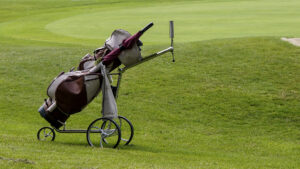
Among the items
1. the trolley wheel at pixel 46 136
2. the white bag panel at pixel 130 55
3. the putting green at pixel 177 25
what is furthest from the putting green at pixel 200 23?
the white bag panel at pixel 130 55

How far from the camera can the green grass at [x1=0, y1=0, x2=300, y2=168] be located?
9836 millimetres

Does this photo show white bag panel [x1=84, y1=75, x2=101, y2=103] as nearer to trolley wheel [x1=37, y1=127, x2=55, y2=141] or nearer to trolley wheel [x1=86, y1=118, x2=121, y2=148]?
trolley wheel [x1=86, y1=118, x2=121, y2=148]

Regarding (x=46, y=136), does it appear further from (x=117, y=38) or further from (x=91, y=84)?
(x=117, y=38)

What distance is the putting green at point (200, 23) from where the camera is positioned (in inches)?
985

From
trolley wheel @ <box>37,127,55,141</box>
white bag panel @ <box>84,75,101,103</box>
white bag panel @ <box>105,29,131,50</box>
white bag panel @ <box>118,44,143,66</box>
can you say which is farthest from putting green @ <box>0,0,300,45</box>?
white bag panel @ <box>84,75,101,103</box>

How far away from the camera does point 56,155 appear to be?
886cm

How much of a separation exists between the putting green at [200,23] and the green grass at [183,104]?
192 mm

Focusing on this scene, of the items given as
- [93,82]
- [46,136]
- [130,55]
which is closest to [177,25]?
[46,136]

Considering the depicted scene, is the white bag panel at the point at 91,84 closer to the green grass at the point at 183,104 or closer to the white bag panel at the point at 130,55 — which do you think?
the white bag panel at the point at 130,55

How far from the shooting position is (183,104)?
15.5 m

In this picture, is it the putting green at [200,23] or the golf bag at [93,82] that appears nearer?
the golf bag at [93,82]

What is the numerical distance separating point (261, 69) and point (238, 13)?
16.8 m

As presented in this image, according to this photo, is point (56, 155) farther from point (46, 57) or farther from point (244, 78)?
point (46, 57)

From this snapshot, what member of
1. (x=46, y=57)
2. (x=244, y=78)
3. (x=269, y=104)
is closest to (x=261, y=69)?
(x=244, y=78)
